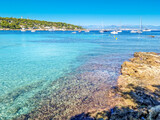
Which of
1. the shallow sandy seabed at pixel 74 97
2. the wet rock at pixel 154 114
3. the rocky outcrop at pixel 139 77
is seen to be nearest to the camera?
the wet rock at pixel 154 114

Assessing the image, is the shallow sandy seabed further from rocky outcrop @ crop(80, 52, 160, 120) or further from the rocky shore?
rocky outcrop @ crop(80, 52, 160, 120)

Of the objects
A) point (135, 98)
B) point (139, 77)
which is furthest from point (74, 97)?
point (139, 77)

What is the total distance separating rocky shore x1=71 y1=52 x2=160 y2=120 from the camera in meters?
6.00

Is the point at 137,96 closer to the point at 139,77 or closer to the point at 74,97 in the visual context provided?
the point at 139,77

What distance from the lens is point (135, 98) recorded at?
856 cm

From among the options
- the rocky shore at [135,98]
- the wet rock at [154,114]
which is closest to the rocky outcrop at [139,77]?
the rocky shore at [135,98]

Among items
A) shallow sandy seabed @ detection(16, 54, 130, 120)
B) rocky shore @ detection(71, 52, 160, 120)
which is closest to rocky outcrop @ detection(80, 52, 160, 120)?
rocky shore @ detection(71, 52, 160, 120)

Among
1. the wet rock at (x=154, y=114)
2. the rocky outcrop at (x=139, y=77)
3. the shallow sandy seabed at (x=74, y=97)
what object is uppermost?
the wet rock at (x=154, y=114)

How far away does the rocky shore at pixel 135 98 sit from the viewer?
6.00 meters

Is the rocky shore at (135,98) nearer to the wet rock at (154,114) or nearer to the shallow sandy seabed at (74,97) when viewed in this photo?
the wet rock at (154,114)

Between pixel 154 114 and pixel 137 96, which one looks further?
pixel 137 96

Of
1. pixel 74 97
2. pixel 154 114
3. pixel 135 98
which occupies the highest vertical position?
pixel 154 114

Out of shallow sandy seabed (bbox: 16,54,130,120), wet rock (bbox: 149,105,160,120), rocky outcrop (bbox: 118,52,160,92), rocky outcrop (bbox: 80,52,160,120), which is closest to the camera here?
wet rock (bbox: 149,105,160,120)

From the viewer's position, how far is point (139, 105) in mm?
7711
